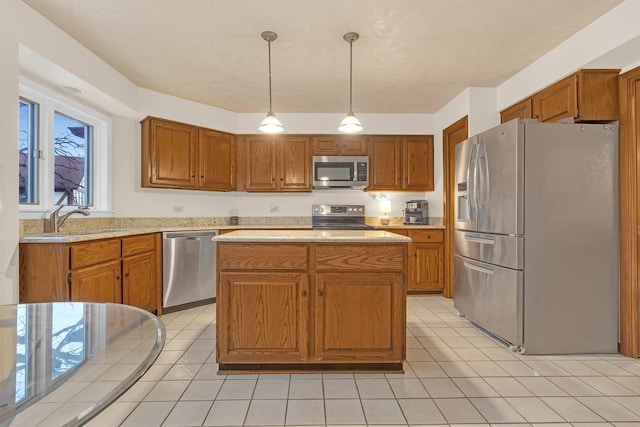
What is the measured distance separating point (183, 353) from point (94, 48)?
2.65 meters

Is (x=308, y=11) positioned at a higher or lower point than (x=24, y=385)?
higher

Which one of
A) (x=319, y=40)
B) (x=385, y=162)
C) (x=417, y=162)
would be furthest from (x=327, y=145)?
(x=319, y=40)

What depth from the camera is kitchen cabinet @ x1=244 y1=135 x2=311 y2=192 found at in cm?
449

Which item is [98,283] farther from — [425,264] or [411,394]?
[425,264]

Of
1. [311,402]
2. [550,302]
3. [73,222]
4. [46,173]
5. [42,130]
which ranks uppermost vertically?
[42,130]

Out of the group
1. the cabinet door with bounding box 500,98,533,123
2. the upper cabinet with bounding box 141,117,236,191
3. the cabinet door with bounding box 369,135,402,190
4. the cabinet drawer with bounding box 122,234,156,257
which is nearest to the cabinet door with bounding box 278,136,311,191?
the upper cabinet with bounding box 141,117,236,191

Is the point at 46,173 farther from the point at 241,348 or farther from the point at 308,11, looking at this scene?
the point at 308,11

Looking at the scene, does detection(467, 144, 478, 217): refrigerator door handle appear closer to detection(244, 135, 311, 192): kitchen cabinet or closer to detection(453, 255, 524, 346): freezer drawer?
detection(453, 255, 524, 346): freezer drawer

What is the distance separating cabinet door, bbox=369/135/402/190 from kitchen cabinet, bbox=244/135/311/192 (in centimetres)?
88

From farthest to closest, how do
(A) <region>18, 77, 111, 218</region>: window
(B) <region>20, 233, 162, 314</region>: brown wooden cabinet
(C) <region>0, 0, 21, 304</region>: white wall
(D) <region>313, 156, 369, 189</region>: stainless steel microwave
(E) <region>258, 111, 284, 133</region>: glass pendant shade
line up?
(D) <region>313, 156, 369, 189</region>: stainless steel microwave → (A) <region>18, 77, 111, 218</region>: window → (E) <region>258, 111, 284, 133</region>: glass pendant shade → (B) <region>20, 233, 162, 314</region>: brown wooden cabinet → (C) <region>0, 0, 21, 304</region>: white wall

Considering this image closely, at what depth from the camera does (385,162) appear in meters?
4.54

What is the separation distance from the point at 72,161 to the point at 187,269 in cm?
157

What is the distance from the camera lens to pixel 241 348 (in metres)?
2.14

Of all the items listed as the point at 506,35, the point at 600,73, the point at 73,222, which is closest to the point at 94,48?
the point at 73,222
